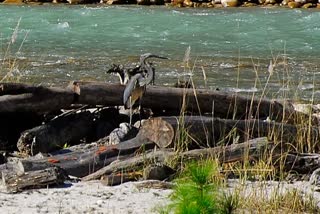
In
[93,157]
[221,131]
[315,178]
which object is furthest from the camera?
[221,131]

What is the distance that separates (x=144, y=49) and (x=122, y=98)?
9.16m

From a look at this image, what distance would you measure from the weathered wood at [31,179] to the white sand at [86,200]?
2.5 inches

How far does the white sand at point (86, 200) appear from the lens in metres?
4.65

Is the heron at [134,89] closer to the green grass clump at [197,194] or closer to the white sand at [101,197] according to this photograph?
the white sand at [101,197]

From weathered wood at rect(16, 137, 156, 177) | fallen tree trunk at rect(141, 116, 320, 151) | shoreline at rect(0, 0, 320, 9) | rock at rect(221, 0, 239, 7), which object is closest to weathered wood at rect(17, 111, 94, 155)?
weathered wood at rect(16, 137, 156, 177)

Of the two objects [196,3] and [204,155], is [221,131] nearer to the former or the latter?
[204,155]

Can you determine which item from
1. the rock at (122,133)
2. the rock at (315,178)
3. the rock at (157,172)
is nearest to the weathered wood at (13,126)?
the rock at (122,133)

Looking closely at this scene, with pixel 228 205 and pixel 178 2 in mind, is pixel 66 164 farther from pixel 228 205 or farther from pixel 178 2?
pixel 178 2

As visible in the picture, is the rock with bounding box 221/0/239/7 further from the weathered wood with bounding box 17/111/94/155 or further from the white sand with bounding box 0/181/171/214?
the white sand with bounding box 0/181/171/214

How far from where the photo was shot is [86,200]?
4.86 meters

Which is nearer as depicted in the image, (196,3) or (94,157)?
(94,157)

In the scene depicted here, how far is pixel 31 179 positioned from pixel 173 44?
11986 millimetres

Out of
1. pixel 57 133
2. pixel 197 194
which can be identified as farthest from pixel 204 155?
pixel 197 194

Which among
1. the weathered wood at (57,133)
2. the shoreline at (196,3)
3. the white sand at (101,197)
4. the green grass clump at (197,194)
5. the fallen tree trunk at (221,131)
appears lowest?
the shoreline at (196,3)
